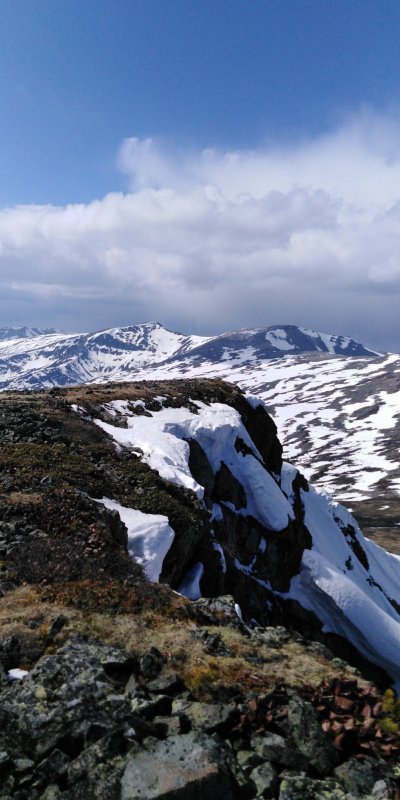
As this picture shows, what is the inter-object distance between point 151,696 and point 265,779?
2.72 metres

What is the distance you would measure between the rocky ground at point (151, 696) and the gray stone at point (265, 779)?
0.8 inches

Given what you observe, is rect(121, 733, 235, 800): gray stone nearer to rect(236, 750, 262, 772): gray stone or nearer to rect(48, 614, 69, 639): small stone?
rect(236, 750, 262, 772): gray stone

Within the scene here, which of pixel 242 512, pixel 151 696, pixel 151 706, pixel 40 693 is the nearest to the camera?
pixel 151 706

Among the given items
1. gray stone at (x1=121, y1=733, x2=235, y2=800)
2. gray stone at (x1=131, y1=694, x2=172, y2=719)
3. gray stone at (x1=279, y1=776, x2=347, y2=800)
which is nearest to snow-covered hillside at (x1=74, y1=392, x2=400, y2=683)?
gray stone at (x1=131, y1=694, x2=172, y2=719)

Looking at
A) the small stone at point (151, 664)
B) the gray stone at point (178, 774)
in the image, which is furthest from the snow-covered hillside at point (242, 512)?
the gray stone at point (178, 774)

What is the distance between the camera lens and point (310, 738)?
8.95 metres

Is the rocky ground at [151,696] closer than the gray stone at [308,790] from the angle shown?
Yes

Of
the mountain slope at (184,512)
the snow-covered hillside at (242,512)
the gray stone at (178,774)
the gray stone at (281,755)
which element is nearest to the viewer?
the gray stone at (178,774)

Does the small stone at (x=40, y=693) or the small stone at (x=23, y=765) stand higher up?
the small stone at (x=40, y=693)

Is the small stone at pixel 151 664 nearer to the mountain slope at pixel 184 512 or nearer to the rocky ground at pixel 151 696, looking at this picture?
the rocky ground at pixel 151 696

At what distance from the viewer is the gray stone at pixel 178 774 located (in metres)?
6.82

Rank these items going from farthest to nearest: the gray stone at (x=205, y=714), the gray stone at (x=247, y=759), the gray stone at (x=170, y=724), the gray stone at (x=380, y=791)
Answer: the gray stone at (x=205, y=714)
the gray stone at (x=170, y=724)
the gray stone at (x=247, y=759)
the gray stone at (x=380, y=791)

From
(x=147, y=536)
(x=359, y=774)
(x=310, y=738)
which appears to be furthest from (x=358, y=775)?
(x=147, y=536)

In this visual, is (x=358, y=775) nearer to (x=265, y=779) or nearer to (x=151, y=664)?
(x=265, y=779)
